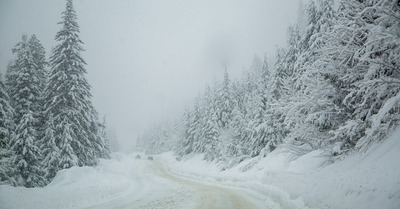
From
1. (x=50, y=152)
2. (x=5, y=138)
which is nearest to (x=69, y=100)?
(x=50, y=152)

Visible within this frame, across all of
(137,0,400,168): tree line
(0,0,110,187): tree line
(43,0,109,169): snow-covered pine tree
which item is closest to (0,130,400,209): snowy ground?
(137,0,400,168): tree line

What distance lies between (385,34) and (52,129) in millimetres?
23196

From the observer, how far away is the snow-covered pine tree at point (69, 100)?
20.4 m

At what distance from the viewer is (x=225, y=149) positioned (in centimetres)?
3238

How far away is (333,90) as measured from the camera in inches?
446

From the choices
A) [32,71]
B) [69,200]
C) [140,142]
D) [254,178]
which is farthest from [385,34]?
[140,142]

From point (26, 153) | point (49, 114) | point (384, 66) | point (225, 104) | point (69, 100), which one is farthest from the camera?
point (225, 104)

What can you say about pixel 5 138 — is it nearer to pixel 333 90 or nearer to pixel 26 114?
pixel 26 114

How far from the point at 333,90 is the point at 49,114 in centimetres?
2194

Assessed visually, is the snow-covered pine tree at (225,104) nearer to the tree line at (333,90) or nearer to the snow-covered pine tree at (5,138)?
the tree line at (333,90)

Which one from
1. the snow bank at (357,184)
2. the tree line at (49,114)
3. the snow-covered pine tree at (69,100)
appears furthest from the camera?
the snow-covered pine tree at (69,100)

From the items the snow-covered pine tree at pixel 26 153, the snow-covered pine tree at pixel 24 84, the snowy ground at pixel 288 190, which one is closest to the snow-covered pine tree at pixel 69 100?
the snow-covered pine tree at pixel 24 84

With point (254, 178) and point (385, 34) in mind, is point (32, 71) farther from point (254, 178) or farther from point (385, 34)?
point (385, 34)

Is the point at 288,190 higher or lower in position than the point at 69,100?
lower
